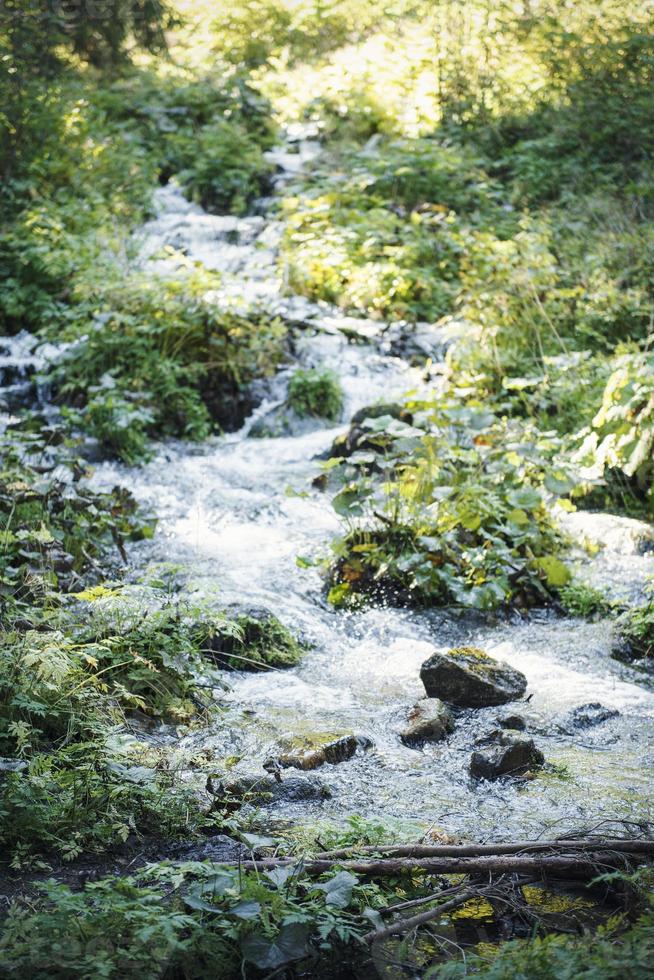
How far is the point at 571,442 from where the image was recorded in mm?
5922

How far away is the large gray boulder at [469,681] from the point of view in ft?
12.1

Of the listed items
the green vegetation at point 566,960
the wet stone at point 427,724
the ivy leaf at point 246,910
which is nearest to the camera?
the green vegetation at point 566,960

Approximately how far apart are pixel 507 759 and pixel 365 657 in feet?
4.35

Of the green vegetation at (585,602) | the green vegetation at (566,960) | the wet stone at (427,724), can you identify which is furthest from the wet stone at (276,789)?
the green vegetation at (585,602)

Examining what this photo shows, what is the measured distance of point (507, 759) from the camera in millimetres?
3094

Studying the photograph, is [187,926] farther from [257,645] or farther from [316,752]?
[257,645]

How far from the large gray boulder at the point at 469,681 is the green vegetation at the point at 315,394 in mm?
4387

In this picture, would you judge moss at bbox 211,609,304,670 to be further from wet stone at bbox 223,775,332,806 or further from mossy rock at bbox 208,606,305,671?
wet stone at bbox 223,775,332,806

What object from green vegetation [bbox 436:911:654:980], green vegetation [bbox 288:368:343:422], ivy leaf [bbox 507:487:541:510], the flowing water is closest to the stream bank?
the flowing water

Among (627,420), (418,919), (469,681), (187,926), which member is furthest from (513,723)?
(627,420)

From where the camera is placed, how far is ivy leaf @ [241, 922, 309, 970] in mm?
1879

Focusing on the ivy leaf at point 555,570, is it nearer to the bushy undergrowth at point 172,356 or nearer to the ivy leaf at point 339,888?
the ivy leaf at point 339,888

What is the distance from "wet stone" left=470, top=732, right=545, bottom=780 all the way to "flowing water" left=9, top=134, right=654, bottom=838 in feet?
0.21

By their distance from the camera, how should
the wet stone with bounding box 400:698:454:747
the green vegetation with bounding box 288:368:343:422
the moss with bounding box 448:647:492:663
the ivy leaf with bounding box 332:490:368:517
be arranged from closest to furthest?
1. the wet stone with bounding box 400:698:454:747
2. the moss with bounding box 448:647:492:663
3. the ivy leaf with bounding box 332:490:368:517
4. the green vegetation with bounding box 288:368:343:422
